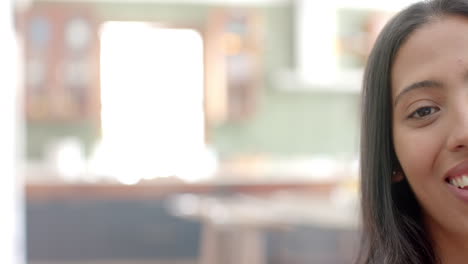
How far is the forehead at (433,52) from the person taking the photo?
69 centimetres

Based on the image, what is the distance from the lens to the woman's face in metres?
0.66

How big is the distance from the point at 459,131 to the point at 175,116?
18.6 feet

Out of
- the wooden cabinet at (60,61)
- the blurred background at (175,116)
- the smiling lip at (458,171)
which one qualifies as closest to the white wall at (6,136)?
the smiling lip at (458,171)

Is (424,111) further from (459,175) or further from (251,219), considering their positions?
(251,219)

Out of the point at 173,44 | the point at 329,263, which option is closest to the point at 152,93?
the point at 173,44

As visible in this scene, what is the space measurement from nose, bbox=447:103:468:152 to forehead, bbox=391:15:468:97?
46 mm

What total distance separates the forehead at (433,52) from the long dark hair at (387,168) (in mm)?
11

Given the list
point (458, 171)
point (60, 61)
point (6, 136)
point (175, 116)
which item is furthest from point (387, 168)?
point (175, 116)

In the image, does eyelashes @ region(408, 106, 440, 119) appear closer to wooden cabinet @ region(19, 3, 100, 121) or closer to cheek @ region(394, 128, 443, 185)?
cheek @ region(394, 128, 443, 185)


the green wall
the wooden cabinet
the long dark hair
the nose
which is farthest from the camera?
the green wall

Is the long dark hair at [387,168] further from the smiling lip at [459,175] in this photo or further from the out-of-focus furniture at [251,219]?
the out-of-focus furniture at [251,219]

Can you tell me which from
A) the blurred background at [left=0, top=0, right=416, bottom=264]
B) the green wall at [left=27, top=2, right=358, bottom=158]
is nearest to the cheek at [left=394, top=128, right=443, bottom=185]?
the blurred background at [left=0, top=0, right=416, bottom=264]

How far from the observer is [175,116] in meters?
6.26

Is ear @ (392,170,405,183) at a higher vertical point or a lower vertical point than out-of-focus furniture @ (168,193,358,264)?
higher
